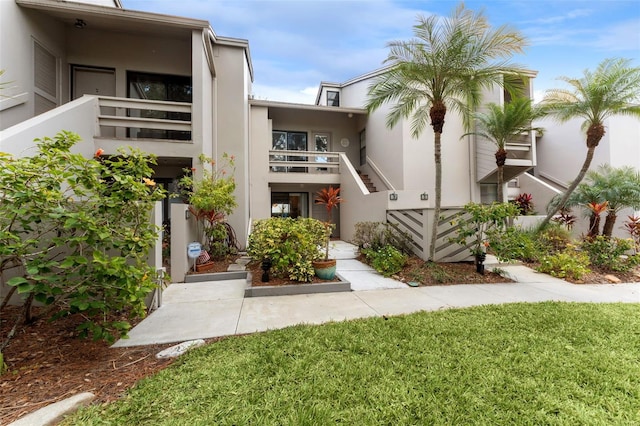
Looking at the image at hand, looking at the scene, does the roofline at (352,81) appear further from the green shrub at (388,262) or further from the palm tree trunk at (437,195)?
the green shrub at (388,262)

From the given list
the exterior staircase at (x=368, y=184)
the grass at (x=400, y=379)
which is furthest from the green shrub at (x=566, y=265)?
the exterior staircase at (x=368, y=184)

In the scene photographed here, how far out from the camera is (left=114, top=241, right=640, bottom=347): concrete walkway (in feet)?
12.0

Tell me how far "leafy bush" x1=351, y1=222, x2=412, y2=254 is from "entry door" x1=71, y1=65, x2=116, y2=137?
842 cm

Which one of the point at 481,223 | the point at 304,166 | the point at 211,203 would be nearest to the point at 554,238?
the point at 481,223

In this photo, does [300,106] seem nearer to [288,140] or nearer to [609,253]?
[288,140]

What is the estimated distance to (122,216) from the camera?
3.20 m

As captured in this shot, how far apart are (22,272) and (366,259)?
6.92m

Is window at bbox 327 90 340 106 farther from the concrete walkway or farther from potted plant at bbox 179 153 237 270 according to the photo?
the concrete walkway

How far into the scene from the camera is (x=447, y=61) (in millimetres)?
6074

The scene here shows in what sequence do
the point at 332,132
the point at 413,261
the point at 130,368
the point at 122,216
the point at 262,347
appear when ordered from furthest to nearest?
1. the point at 332,132
2. the point at 413,261
3. the point at 122,216
4. the point at 262,347
5. the point at 130,368

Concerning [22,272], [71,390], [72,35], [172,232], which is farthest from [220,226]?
[72,35]

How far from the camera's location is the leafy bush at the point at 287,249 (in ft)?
17.7

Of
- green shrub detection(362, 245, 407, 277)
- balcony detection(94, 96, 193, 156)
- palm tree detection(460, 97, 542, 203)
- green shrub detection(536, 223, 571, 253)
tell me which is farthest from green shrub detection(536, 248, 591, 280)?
balcony detection(94, 96, 193, 156)

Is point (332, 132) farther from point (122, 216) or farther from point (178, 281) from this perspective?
point (122, 216)
